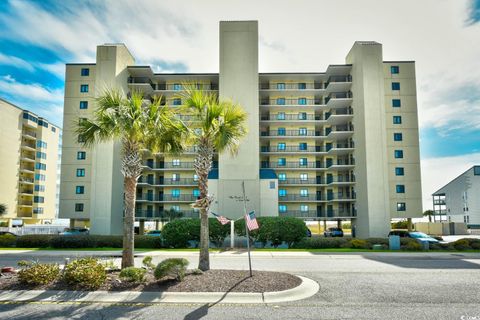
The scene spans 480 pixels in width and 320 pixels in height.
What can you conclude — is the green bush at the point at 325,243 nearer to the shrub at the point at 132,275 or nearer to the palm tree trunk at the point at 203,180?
the palm tree trunk at the point at 203,180

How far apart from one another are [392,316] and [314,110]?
4692cm

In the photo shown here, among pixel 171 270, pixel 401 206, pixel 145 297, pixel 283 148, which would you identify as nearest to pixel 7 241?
pixel 171 270

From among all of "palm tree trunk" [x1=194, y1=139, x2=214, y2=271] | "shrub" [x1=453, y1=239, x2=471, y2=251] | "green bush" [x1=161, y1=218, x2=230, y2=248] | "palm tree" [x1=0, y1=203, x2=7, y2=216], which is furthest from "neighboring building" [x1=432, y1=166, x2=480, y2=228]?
"palm tree" [x1=0, y1=203, x2=7, y2=216]

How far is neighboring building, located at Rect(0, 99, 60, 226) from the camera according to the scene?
235 ft

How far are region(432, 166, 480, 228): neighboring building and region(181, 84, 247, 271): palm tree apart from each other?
78.7 m

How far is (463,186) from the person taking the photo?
8069 cm

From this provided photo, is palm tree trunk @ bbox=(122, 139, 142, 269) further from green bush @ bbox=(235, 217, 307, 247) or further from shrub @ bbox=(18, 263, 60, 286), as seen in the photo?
green bush @ bbox=(235, 217, 307, 247)

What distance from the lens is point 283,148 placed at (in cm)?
5369

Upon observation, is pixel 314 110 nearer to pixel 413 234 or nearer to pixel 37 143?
pixel 413 234

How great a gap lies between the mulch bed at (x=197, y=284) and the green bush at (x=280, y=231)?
21702mm

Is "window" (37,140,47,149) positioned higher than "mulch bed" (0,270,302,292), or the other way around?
"window" (37,140,47,149)

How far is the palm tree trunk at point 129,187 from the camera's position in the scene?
14.5 m

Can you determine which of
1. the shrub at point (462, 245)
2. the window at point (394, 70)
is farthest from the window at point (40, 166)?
the shrub at point (462, 245)

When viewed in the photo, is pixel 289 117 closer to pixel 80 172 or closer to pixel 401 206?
pixel 401 206
